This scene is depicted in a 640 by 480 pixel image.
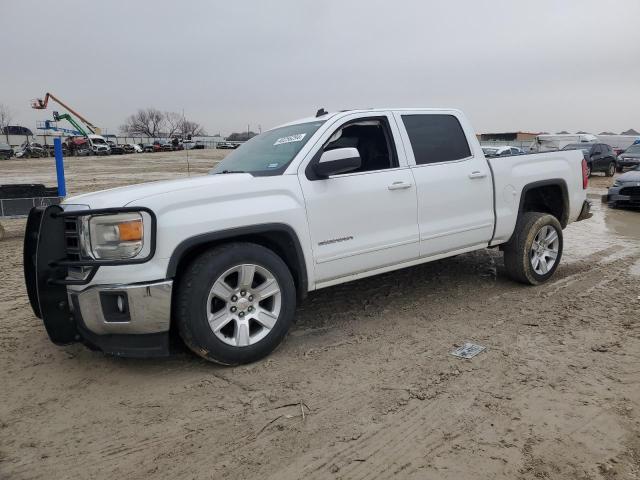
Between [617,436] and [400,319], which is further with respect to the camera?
[400,319]

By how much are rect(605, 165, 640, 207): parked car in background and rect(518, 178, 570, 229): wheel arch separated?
815 centimetres

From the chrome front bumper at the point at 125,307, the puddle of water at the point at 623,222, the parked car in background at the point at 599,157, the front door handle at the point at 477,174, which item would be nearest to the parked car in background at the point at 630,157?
the parked car in background at the point at 599,157

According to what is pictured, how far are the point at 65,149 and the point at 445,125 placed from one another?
2114 inches

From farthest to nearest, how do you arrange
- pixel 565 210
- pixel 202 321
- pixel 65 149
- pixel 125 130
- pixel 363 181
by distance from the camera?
pixel 125 130 < pixel 65 149 < pixel 565 210 < pixel 363 181 < pixel 202 321

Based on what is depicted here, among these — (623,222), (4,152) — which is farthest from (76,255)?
(4,152)

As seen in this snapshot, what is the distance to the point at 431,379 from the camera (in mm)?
3262

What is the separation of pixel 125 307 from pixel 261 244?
3.62 feet

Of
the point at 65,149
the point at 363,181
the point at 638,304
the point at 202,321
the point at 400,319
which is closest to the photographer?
the point at 202,321

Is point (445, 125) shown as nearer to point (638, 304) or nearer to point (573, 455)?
point (638, 304)

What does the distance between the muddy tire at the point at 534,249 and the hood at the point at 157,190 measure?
3.16m

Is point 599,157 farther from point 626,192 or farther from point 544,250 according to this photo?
point 544,250

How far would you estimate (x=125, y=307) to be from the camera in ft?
10.0

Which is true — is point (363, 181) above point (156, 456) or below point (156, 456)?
above

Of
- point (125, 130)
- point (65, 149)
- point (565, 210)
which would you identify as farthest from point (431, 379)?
point (125, 130)
